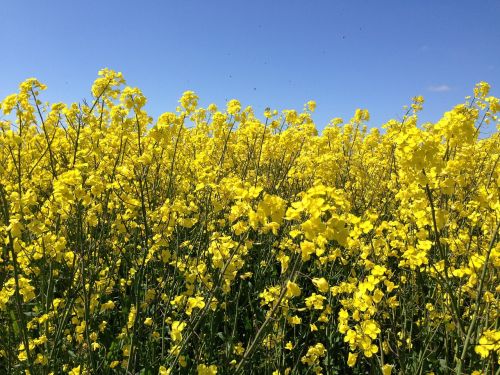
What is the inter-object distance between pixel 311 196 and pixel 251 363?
1.68m

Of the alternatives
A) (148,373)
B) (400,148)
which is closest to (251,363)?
(148,373)

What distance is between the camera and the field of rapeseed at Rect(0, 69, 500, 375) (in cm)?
215

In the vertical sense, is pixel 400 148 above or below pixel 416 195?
above

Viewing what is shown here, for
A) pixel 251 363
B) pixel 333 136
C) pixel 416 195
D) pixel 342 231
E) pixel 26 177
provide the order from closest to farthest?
pixel 342 231
pixel 416 195
pixel 251 363
pixel 26 177
pixel 333 136

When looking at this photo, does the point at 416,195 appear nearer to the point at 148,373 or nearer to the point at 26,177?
the point at 148,373

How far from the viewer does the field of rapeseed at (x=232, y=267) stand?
84.8 inches

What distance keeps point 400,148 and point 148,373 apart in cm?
210

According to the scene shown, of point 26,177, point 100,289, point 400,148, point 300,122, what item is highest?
point 300,122

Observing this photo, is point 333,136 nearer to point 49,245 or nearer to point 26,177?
point 26,177

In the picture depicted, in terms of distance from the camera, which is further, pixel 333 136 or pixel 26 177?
pixel 333 136

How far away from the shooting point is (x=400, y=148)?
2.01 m

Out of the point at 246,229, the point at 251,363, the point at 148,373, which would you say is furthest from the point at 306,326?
the point at 246,229

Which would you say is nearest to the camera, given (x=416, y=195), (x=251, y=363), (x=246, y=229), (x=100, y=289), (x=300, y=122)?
(x=246, y=229)

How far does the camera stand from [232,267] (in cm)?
254
